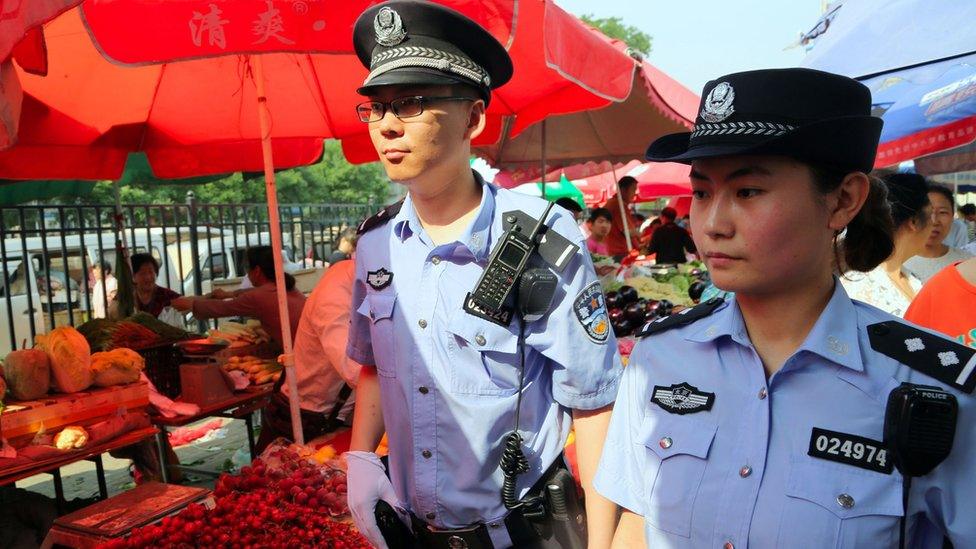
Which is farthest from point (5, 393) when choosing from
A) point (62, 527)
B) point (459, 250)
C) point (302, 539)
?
point (459, 250)

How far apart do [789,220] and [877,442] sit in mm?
413

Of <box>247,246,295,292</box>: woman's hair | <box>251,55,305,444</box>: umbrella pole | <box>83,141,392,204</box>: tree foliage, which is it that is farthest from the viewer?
<box>83,141,392,204</box>: tree foliage

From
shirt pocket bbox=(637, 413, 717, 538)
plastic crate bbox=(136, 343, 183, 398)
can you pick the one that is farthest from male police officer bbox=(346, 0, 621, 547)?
plastic crate bbox=(136, 343, 183, 398)

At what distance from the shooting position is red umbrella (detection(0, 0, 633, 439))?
119 inches

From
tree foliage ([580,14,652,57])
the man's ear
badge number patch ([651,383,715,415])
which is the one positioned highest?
tree foliage ([580,14,652,57])

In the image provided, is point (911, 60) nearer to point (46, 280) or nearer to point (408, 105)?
point (408, 105)

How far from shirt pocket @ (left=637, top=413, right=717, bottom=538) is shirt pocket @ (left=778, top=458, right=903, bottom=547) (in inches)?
6.8

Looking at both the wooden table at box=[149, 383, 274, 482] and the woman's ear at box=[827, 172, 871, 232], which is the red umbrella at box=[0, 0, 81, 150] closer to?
the woman's ear at box=[827, 172, 871, 232]

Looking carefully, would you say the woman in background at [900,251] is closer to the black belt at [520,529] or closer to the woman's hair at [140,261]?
the black belt at [520,529]

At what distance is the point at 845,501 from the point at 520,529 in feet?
3.16

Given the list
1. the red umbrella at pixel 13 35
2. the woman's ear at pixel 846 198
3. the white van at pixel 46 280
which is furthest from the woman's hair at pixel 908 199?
the white van at pixel 46 280

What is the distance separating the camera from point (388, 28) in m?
2.17

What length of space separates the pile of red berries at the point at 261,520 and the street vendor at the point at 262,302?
2.76m

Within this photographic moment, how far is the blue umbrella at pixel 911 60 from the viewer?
4215mm
